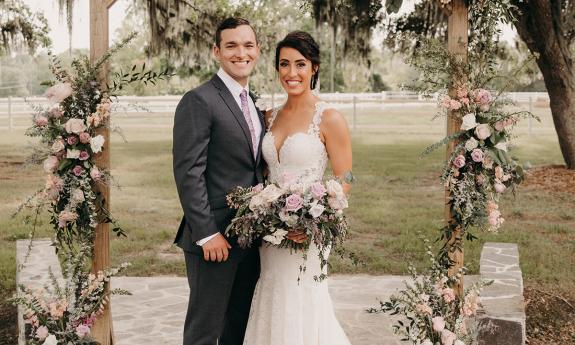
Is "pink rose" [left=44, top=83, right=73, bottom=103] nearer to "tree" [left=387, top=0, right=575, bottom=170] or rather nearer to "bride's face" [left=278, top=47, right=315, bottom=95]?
"bride's face" [left=278, top=47, right=315, bottom=95]

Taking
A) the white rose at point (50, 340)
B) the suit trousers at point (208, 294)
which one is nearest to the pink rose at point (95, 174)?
the suit trousers at point (208, 294)

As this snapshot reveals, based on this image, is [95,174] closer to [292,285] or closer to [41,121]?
[41,121]

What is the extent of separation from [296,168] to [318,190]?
389 mm

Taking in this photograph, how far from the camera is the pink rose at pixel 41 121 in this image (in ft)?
13.4

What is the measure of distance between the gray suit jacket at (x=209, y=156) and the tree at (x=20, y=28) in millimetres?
9839

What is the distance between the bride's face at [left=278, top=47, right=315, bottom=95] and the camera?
3.78 meters

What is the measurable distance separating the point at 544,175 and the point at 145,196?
6690 millimetres

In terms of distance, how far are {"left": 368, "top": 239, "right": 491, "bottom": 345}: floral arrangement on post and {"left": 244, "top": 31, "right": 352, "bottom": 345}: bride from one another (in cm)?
45

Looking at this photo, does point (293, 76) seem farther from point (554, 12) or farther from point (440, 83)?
point (554, 12)

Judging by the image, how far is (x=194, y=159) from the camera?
11.6ft

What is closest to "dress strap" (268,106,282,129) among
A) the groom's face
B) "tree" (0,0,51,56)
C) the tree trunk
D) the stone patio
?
the groom's face

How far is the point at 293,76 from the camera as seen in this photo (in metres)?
3.79

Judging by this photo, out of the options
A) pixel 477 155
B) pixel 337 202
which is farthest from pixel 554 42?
pixel 337 202

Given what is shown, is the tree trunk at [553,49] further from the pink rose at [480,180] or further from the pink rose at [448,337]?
the pink rose at [448,337]
